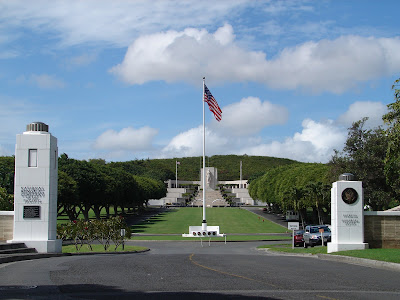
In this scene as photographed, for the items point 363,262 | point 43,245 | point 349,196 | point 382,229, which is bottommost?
point 363,262

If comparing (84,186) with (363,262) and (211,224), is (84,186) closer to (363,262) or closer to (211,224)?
(211,224)

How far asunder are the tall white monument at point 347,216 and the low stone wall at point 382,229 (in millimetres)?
498

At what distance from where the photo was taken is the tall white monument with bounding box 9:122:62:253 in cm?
2048

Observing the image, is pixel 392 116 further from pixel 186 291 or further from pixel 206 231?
pixel 206 231

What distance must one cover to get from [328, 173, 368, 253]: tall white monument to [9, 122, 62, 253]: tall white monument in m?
12.3

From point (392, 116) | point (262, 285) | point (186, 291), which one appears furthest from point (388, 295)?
point (392, 116)

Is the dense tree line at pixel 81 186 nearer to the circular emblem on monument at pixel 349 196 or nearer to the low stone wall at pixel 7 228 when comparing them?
the low stone wall at pixel 7 228

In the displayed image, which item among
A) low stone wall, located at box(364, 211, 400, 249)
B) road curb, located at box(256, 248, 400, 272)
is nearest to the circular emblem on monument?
low stone wall, located at box(364, 211, 400, 249)

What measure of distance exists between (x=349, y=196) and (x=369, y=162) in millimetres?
23080

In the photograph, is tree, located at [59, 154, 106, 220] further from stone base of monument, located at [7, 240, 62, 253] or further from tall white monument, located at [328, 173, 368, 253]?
tall white monument, located at [328, 173, 368, 253]

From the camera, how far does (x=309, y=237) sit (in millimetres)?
35531

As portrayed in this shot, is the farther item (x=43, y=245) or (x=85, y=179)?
(x=85, y=179)

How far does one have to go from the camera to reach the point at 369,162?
1784 inches

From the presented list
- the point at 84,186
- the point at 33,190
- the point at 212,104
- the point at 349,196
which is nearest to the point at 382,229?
the point at 349,196
